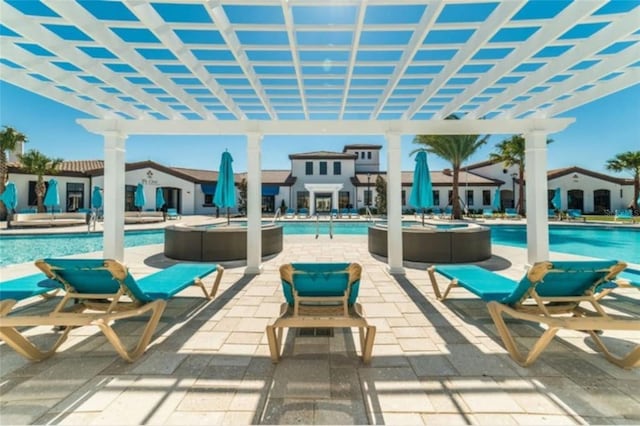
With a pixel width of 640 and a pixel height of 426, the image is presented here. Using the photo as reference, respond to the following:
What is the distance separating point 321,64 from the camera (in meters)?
5.16

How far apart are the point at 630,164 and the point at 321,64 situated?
3921 centimetres

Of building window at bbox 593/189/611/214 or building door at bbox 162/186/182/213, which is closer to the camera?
building door at bbox 162/186/182/213

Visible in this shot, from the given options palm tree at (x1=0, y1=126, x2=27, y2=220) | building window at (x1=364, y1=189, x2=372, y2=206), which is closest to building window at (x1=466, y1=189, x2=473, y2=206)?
building window at (x1=364, y1=189, x2=372, y2=206)

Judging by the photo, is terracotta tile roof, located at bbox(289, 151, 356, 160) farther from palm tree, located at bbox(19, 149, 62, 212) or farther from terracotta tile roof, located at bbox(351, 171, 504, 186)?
palm tree, located at bbox(19, 149, 62, 212)

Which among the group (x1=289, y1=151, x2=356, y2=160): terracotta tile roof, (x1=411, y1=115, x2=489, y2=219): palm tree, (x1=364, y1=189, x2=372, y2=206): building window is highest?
(x1=289, y1=151, x2=356, y2=160): terracotta tile roof

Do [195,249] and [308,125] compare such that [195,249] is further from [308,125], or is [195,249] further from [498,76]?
[498,76]

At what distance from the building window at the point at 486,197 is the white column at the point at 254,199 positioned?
3413cm

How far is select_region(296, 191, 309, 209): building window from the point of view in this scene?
32.7m

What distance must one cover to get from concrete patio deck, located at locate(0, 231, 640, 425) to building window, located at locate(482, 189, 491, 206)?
3430 cm

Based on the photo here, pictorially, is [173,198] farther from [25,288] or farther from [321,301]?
[321,301]

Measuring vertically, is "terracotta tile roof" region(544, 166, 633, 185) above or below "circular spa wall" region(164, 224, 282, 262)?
above

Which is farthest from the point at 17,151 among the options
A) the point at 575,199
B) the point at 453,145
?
the point at 575,199

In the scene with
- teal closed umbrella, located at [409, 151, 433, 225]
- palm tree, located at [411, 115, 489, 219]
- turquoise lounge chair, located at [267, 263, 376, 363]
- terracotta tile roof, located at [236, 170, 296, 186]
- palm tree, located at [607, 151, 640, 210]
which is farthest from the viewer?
terracotta tile roof, located at [236, 170, 296, 186]

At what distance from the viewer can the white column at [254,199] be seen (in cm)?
663
